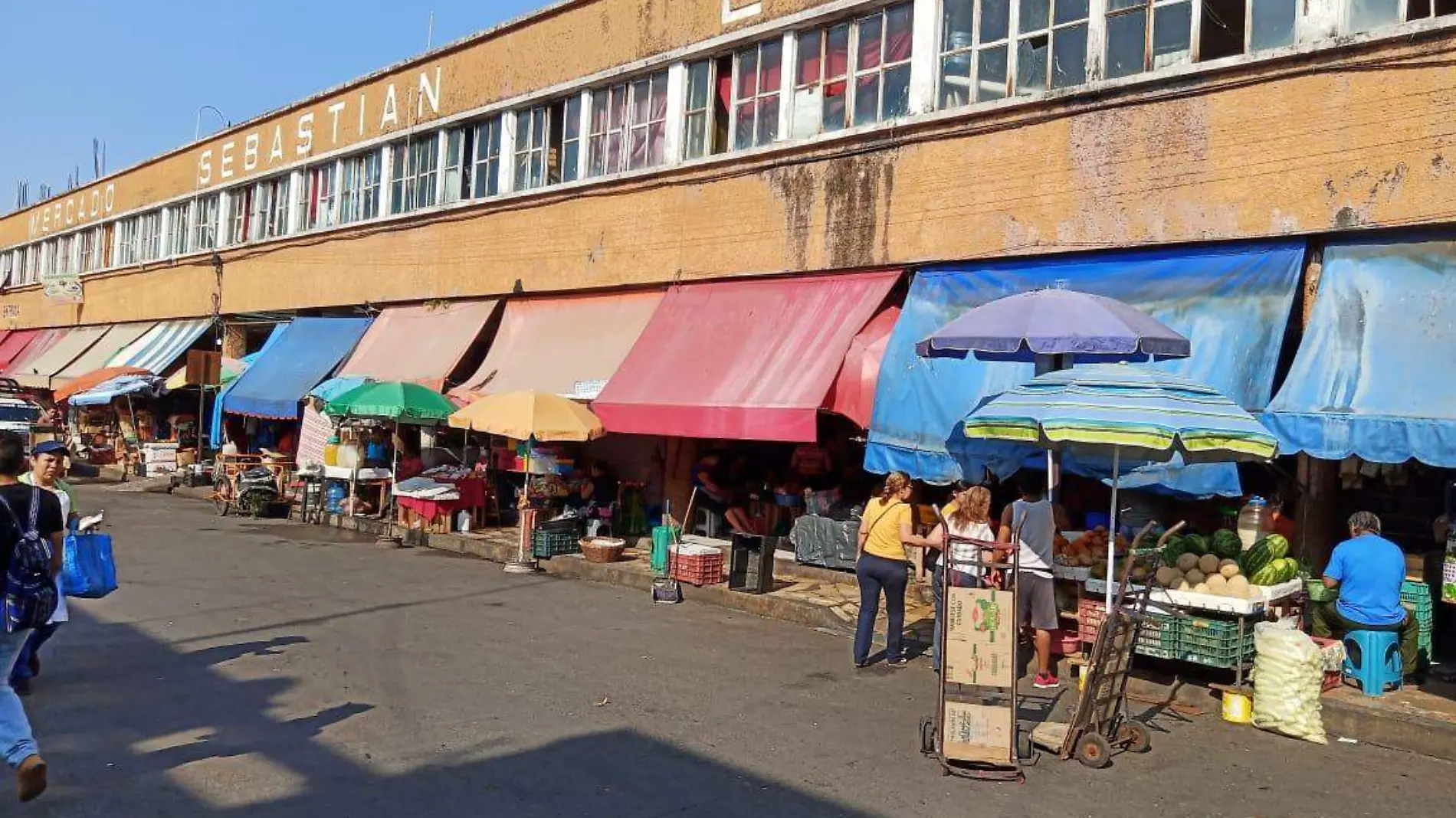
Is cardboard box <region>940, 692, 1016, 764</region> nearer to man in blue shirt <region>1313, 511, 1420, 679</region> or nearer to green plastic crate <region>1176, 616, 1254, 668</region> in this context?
green plastic crate <region>1176, 616, 1254, 668</region>

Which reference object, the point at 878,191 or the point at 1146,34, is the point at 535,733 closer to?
the point at 878,191

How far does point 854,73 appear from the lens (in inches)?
555

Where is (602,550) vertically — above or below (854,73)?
below

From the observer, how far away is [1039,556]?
891cm

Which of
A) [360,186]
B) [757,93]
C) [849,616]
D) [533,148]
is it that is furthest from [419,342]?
[849,616]

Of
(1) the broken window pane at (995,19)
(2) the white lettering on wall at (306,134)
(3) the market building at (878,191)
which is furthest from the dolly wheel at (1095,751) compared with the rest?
(2) the white lettering on wall at (306,134)

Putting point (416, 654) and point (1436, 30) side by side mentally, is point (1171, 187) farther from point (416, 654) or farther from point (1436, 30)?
point (416, 654)

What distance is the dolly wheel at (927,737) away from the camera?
692 centimetres

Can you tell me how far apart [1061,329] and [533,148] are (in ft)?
43.1

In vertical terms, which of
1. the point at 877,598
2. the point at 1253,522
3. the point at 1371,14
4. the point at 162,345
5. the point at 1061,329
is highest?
the point at 1371,14

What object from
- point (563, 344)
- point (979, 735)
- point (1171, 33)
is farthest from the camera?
point (563, 344)

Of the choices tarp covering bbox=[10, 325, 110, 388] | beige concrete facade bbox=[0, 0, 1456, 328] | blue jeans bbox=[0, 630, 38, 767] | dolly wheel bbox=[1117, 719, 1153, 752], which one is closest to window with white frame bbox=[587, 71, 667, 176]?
beige concrete facade bbox=[0, 0, 1456, 328]

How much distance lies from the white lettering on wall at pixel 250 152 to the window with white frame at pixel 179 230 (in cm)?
428

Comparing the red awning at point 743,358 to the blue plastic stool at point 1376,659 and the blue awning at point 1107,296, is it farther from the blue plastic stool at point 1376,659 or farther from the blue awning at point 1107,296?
the blue plastic stool at point 1376,659
